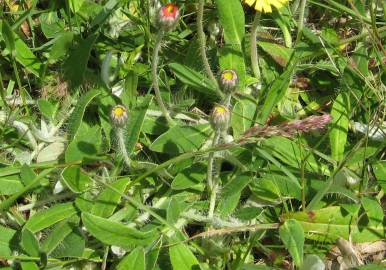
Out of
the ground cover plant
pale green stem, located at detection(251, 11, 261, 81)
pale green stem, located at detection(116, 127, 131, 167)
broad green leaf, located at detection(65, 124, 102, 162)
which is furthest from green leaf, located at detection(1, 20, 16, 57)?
pale green stem, located at detection(251, 11, 261, 81)

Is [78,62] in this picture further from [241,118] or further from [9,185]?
[241,118]

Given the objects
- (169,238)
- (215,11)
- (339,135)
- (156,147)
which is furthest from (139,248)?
(215,11)

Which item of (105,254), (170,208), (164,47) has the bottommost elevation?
(105,254)

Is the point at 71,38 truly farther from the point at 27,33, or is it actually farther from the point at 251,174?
the point at 251,174

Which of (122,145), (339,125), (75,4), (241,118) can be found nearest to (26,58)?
(75,4)

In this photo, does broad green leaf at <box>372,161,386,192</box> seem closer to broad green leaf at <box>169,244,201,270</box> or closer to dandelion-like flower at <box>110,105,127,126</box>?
broad green leaf at <box>169,244,201,270</box>

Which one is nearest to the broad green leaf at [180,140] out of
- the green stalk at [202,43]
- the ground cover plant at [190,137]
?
the ground cover plant at [190,137]

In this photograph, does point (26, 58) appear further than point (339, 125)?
Yes
